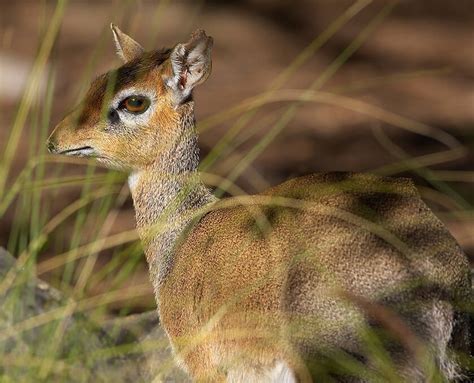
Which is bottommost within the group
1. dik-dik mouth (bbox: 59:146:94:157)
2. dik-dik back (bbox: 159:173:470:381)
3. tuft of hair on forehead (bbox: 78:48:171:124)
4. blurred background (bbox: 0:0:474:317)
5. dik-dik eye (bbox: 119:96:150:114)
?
blurred background (bbox: 0:0:474:317)

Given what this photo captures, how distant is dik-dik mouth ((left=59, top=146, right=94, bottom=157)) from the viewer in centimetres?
460

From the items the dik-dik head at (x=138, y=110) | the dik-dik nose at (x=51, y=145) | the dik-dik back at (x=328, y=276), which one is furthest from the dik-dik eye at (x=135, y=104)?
the dik-dik back at (x=328, y=276)

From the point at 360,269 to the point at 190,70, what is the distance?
1.24 m

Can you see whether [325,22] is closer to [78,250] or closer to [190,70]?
[190,70]

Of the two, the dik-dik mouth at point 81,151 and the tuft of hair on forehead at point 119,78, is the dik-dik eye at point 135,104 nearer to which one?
the tuft of hair on forehead at point 119,78

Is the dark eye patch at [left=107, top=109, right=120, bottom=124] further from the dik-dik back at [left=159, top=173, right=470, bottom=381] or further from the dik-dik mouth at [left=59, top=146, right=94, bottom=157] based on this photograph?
the dik-dik back at [left=159, top=173, right=470, bottom=381]

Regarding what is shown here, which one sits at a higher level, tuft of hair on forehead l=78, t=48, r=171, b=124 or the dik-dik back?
tuft of hair on forehead l=78, t=48, r=171, b=124

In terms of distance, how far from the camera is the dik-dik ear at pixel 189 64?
4.61 m

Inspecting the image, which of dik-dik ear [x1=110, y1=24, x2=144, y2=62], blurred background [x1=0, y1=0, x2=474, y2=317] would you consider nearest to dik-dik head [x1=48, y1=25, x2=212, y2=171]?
dik-dik ear [x1=110, y1=24, x2=144, y2=62]

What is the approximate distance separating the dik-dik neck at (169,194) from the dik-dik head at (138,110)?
36mm

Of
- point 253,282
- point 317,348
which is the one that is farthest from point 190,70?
point 317,348

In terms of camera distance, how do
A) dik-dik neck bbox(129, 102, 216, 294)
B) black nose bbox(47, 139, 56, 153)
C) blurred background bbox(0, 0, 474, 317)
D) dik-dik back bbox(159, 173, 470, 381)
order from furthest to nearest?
blurred background bbox(0, 0, 474, 317), dik-dik neck bbox(129, 102, 216, 294), black nose bbox(47, 139, 56, 153), dik-dik back bbox(159, 173, 470, 381)

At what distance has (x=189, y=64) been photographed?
4.73 m

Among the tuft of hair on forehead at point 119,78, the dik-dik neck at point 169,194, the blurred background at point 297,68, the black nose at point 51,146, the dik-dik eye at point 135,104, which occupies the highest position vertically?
the tuft of hair on forehead at point 119,78
